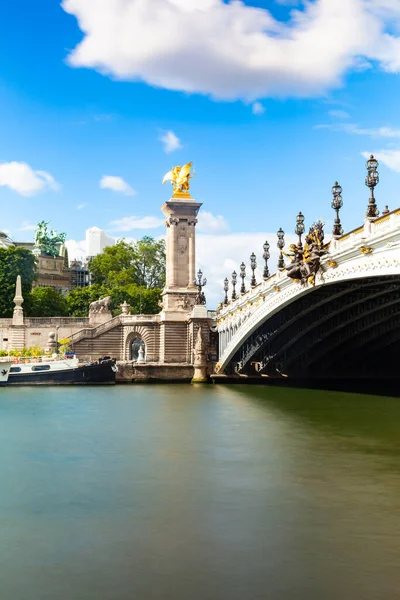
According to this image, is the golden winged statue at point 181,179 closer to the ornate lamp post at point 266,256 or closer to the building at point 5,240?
the ornate lamp post at point 266,256

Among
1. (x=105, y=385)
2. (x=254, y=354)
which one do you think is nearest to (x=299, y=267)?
(x=254, y=354)

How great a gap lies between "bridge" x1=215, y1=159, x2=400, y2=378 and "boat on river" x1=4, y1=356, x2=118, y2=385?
6511 millimetres

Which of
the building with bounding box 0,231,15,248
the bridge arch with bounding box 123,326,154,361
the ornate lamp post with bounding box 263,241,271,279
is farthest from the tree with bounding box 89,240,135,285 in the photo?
the ornate lamp post with bounding box 263,241,271,279

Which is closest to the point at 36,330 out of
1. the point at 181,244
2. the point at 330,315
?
the point at 181,244

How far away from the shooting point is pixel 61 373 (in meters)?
45.5

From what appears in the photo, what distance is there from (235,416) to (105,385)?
59.3 ft

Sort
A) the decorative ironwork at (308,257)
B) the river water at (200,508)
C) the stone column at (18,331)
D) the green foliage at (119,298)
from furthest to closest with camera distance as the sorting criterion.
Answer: the green foliage at (119,298)
the stone column at (18,331)
the decorative ironwork at (308,257)
the river water at (200,508)

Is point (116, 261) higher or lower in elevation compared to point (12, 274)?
higher

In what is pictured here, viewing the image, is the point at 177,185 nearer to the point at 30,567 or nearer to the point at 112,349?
the point at 112,349

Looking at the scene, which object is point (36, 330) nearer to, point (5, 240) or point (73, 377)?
point (73, 377)

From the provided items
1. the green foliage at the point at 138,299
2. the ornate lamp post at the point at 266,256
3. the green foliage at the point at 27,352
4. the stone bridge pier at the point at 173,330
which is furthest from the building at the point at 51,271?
the ornate lamp post at the point at 266,256

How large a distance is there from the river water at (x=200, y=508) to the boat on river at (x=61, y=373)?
17.3 metres

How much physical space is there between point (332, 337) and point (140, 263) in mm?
49543

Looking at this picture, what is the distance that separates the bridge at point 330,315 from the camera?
24156 mm
